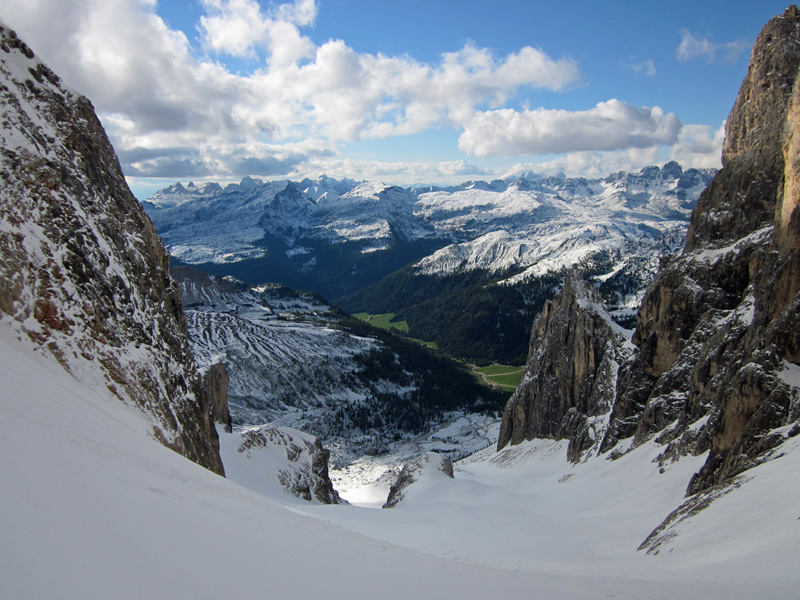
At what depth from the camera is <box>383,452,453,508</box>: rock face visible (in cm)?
5431

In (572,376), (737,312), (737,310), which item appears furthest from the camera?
(572,376)

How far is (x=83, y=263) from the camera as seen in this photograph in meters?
26.8

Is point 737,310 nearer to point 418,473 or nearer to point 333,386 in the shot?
point 418,473

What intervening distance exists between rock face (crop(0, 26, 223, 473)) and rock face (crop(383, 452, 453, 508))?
25.6 m

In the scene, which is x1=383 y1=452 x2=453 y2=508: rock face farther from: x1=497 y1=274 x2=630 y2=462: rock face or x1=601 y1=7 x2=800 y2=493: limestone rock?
x1=601 y1=7 x2=800 y2=493: limestone rock

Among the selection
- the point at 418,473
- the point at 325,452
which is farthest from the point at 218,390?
the point at 418,473

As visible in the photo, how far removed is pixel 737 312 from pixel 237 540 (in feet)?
139

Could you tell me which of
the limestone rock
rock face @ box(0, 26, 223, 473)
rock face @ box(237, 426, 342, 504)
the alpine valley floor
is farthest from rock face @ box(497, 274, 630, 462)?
rock face @ box(0, 26, 223, 473)

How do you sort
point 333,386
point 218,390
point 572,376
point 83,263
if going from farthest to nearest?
point 333,386, point 572,376, point 218,390, point 83,263

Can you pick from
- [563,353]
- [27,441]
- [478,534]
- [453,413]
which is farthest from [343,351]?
[27,441]

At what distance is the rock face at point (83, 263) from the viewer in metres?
23.6

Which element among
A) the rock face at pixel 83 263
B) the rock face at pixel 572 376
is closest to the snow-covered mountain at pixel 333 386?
the rock face at pixel 572 376

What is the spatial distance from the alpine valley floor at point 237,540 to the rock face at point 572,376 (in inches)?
1408

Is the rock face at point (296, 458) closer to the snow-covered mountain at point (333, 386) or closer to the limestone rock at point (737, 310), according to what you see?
the limestone rock at point (737, 310)
